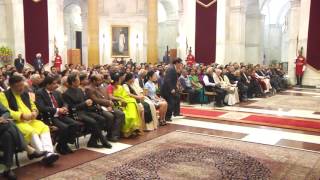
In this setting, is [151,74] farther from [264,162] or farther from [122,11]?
[122,11]

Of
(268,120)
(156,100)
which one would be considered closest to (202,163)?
(156,100)

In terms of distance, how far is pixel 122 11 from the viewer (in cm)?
2086

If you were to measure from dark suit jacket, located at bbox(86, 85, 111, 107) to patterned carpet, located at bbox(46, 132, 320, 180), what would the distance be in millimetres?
974

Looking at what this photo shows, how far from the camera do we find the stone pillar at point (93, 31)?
18.4 metres

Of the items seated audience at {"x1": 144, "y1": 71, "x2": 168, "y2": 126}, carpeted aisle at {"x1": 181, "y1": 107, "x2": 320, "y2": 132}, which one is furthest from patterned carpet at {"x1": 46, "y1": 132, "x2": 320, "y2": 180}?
carpeted aisle at {"x1": 181, "y1": 107, "x2": 320, "y2": 132}

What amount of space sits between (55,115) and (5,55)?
33.8ft

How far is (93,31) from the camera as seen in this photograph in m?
18.5

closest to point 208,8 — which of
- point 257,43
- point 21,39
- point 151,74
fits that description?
point 257,43

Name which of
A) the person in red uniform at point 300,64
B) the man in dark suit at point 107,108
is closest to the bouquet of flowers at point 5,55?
the man in dark suit at point 107,108

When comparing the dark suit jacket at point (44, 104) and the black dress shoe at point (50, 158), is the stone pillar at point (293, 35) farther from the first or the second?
the black dress shoe at point (50, 158)

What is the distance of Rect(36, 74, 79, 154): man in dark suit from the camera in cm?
512

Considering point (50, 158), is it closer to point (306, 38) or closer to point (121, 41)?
point (306, 38)

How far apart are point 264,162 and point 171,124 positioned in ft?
9.84

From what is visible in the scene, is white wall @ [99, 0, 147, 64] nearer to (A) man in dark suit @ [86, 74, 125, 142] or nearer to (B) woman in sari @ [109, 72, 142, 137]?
(B) woman in sari @ [109, 72, 142, 137]
